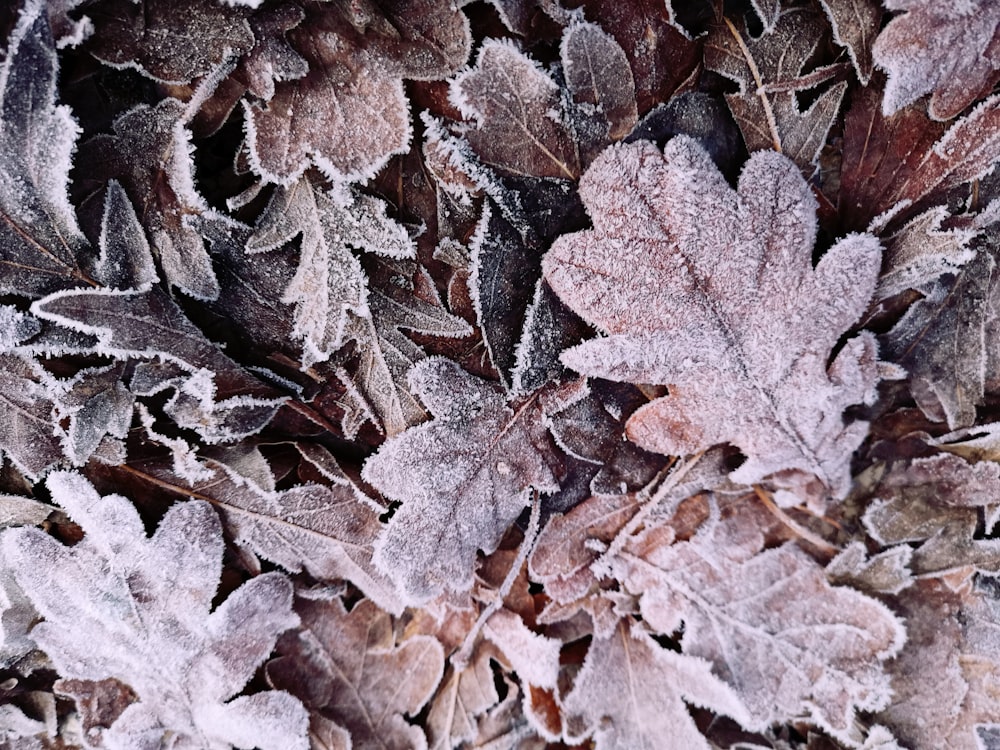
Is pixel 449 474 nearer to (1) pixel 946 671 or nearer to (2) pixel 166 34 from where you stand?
(2) pixel 166 34

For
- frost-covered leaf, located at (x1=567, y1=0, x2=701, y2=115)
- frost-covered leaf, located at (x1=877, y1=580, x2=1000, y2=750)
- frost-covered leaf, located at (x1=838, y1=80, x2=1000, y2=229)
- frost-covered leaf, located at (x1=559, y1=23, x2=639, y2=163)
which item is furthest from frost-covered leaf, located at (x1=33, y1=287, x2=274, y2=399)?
frost-covered leaf, located at (x1=877, y1=580, x2=1000, y2=750)

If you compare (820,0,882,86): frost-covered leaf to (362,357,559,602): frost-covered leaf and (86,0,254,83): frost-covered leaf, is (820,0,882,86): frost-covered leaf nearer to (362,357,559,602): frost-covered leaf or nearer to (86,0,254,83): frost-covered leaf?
(362,357,559,602): frost-covered leaf

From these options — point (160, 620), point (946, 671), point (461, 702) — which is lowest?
point (461, 702)

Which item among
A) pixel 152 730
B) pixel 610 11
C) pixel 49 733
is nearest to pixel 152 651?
pixel 152 730

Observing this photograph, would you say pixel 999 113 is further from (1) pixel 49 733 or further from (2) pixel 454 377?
(1) pixel 49 733

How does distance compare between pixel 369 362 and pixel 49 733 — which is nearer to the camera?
pixel 369 362

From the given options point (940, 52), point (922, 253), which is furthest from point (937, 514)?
point (940, 52)

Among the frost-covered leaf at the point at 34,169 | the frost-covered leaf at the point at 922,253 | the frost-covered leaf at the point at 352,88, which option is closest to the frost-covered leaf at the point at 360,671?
the frost-covered leaf at the point at 34,169
